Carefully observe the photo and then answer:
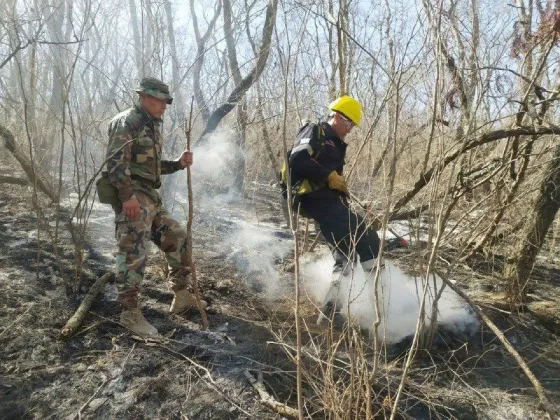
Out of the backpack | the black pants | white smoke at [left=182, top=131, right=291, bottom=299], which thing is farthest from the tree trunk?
white smoke at [left=182, top=131, right=291, bottom=299]

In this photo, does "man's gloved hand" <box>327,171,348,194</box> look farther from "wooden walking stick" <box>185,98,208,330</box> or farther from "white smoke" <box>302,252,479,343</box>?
"wooden walking stick" <box>185,98,208,330</box>

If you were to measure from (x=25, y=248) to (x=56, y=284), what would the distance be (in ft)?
2.91

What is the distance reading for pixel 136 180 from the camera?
117 inches

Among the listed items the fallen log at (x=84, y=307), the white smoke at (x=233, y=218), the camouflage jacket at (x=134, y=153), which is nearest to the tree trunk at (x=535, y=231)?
the white smoke at (x=233, y=218)

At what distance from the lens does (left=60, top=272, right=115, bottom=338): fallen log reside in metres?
2.65

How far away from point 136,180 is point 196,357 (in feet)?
4.41

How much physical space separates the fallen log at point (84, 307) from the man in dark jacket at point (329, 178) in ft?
5.76

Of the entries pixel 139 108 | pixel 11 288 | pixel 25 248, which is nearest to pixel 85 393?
pixel 11 288

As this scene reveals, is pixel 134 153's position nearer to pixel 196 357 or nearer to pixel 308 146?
pixel 308 146

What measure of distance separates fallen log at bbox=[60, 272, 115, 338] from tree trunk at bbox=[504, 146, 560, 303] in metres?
3.49

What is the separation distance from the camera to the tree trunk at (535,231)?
317 centimetres

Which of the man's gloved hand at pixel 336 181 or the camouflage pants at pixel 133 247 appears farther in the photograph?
the man's gloved hand at pixel 336 181

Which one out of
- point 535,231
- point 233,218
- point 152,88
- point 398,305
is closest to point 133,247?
point 152,88

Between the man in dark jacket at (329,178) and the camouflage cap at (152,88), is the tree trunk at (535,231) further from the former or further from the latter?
the camouflage cap at (152,88)
